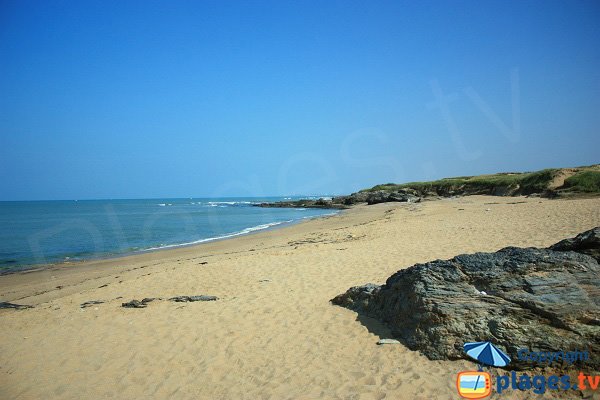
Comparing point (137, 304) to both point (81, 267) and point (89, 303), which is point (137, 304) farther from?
point (81, 267)

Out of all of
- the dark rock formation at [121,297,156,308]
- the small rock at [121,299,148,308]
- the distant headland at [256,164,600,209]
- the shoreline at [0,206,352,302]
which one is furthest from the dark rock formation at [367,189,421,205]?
the small rock at [121,299,148,308]

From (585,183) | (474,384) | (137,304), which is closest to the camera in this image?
(474,384)

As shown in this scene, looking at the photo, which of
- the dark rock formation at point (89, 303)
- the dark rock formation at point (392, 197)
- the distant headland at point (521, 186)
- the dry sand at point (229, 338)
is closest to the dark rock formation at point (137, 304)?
the dry sand at point (229, 338)

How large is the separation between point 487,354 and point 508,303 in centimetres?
73

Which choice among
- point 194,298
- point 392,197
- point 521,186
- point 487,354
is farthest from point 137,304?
point 392,197

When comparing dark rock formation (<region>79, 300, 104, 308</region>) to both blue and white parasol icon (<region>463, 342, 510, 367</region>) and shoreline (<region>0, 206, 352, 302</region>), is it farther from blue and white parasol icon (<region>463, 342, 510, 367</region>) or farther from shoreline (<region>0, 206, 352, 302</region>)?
blue and white parasol icon (<region>463, 342, 510, 367</region>)

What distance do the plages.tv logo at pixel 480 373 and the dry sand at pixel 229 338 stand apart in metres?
0.10

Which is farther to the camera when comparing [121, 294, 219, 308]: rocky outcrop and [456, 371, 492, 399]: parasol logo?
[121, 294, 219, 308]: rocky outcrop

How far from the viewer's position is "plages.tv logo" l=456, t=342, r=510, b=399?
3701mm

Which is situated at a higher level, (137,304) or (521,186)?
(521,186)

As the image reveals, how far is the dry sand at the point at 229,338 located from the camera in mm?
4289

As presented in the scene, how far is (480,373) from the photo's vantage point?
12.8ft

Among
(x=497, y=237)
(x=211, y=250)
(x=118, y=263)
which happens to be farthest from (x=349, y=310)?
(x=118, y=263)

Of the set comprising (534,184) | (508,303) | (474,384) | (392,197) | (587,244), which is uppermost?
(534,184)
